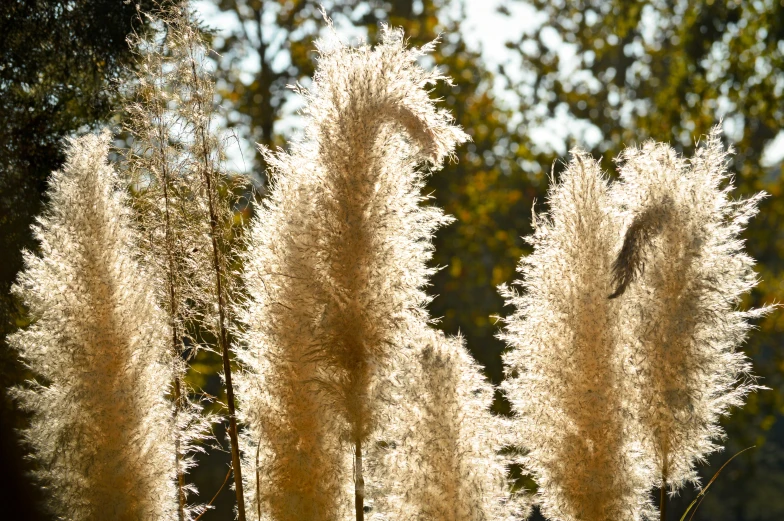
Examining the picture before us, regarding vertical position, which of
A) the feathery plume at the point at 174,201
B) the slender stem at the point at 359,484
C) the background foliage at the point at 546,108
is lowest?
the slender stem at the point at 359,484

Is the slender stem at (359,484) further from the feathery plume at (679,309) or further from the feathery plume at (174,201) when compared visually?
the feathery plume at (679,309)

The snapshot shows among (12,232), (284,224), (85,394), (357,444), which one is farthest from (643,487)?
(12,232)

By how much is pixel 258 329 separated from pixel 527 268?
1.13 m

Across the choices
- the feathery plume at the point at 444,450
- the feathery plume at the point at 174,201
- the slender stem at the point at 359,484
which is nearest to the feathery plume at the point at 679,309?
the feathery plume at the point at 444,450

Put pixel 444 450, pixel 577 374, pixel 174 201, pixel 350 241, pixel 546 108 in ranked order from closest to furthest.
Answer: pixel 350 241 < pixel 444 450 < pixel 577 374 < pixel 174 201 < pixel 546 108

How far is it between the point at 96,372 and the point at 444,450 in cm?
136

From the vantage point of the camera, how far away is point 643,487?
326cm

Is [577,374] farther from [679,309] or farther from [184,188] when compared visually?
[184,188]

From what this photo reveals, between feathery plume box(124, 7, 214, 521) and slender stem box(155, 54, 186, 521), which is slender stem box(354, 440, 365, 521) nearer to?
feathery plume box(124, 7, 214, 521)

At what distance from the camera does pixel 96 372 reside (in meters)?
3.21

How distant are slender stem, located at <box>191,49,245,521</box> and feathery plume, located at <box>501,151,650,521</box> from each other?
43.4 inches

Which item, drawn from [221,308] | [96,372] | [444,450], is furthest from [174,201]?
[444,450]

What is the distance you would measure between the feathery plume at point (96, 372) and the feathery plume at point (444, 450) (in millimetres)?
919

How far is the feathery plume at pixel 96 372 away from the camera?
3.21m
